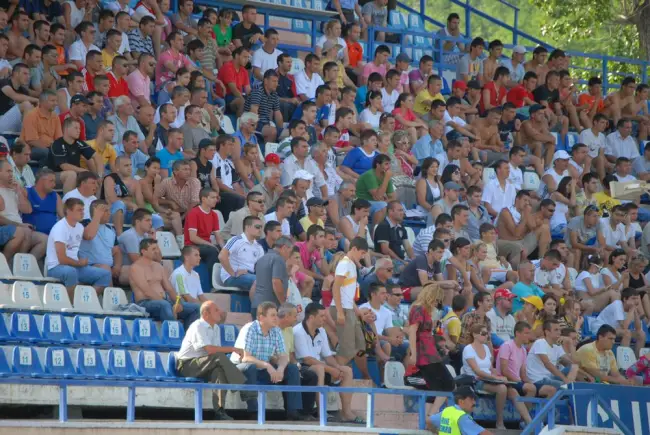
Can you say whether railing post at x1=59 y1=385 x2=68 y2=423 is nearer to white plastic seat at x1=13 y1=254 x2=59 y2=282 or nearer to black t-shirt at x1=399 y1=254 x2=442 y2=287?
white plastic seat at x1=13 y1=254 x2=59 y2=282

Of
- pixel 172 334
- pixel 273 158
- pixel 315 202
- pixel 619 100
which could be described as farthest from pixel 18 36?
pixel 619 100

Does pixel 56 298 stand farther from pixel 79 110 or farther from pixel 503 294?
pixel 503 294

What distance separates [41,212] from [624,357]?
753cm

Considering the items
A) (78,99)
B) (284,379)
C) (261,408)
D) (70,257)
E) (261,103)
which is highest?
(261,103)

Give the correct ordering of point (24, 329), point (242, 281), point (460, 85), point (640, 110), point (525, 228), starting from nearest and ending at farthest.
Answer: point (24, 329)
point (242, 281)
point (525, 228)
point (460, 85)
point (640, 110)

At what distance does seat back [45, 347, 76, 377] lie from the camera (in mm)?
12562

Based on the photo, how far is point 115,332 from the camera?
44.3 ft

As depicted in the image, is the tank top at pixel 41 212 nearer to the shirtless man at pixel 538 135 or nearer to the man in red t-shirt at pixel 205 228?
the man in red t-shirt at pixel 205 228

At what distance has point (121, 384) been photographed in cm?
1153

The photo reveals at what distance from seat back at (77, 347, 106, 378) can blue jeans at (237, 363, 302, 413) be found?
51.5 inches

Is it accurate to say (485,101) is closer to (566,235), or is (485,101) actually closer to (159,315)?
(566,235)

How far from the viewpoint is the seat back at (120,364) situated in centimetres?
1294

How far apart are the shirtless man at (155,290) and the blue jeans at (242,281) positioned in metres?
0.94

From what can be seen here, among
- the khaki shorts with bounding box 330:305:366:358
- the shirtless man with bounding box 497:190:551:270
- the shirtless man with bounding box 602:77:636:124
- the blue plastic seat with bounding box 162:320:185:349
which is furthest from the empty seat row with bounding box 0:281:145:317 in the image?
the shirtless man with bounding box 602:77:636:124
